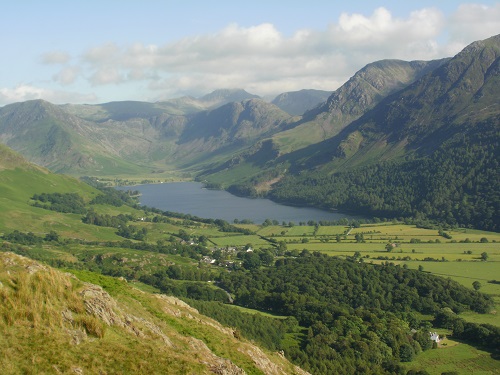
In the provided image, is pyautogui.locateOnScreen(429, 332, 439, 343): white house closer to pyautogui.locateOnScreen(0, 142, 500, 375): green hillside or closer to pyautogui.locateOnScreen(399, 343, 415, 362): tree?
pyautogui.locateOnScreen(0, 142, 500, 375): green hillside

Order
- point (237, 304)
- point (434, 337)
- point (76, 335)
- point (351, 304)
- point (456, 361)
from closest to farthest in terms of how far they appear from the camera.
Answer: point (76, 335) < point (456, 361) < point (434, 337) < point (237, 304) < point (351, 304)

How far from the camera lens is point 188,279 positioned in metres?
136

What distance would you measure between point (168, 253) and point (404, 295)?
87151mm

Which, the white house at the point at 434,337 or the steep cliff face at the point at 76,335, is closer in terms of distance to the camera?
the steep cliff face at the point at 76,335

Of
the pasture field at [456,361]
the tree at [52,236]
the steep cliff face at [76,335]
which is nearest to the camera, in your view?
the steep cliff face at [76,335]

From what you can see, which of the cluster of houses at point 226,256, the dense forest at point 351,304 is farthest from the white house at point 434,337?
the cluster of houses at point 226,256

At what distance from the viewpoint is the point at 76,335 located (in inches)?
1078

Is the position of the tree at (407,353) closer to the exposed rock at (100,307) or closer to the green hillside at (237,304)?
the green hillside at (237,304)

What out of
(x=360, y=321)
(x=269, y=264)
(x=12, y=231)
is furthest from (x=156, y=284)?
(x=12, y=231)

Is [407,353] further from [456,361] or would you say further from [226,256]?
[226,256]

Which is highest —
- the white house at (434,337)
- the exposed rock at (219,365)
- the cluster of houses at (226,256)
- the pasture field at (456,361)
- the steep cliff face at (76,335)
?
the steep cliff face at (76,335)

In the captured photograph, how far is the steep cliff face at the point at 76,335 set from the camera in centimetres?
2481

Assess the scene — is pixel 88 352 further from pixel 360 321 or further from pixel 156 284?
pixel 156 284

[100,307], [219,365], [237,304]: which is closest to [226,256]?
[237,304]
